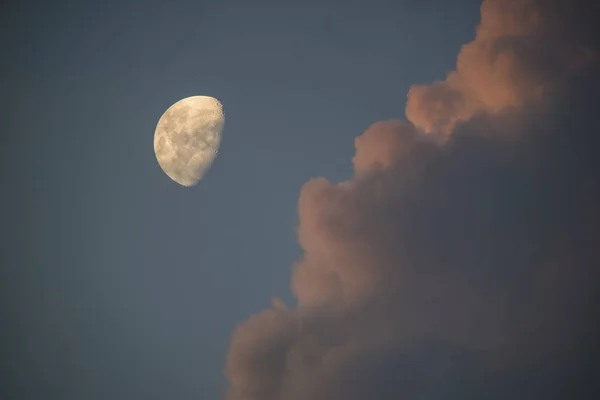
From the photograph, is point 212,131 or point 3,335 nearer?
point 212,131

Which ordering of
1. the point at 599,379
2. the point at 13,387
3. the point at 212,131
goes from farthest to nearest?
the point at 13,387, the point at 212,131, the point at 599,379

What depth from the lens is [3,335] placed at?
74688 mm

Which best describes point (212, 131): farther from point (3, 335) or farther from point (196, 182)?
point (3, 335)

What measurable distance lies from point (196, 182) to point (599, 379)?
2034 inches

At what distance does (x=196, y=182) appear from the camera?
53.7 metres

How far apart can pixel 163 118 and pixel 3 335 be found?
57587 millimetres

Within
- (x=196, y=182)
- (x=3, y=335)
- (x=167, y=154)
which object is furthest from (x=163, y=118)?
(x=3, y=335)

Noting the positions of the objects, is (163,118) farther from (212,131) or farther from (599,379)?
(599,379)

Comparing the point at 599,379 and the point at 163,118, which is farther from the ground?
the point at 163,118

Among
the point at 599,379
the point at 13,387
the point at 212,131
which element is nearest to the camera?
the point at 599,379

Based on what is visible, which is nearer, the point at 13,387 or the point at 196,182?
the point at 196,182

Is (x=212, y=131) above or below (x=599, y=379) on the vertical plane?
above

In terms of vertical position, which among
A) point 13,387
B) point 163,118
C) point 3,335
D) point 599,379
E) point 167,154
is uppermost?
point 163,118

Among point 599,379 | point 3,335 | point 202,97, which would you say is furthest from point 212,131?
point 3,335
